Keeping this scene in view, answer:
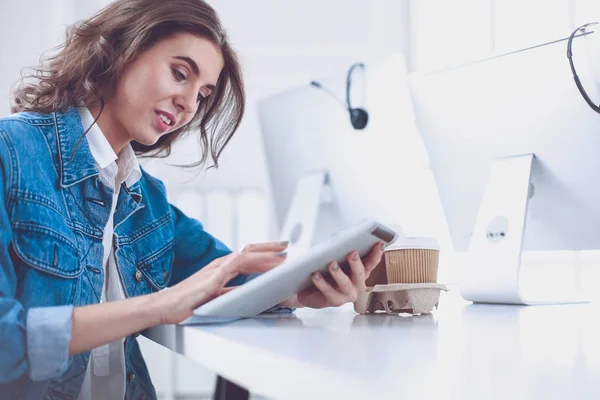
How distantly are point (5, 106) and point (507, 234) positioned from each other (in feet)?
8.00

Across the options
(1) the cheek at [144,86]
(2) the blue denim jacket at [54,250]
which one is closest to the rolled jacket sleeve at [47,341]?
(2) the blue denim jacket at [54,250]

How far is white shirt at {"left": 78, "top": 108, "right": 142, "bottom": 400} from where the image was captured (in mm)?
1067

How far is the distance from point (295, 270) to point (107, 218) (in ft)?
1.21

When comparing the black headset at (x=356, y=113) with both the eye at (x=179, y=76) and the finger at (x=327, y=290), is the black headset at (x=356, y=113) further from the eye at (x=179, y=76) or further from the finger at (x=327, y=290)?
the finger at (x=327, y=290)

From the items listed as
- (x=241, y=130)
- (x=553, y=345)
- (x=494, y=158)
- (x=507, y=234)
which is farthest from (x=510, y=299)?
(x=241, y=130)

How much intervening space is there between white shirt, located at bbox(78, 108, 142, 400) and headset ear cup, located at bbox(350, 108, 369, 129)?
637 mm

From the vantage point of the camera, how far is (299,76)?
3102 millimetres

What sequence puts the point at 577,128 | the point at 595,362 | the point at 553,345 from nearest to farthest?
the point at 595,362 < the point at 553,345 < the point at 577,128

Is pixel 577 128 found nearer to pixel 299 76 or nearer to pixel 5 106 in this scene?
pixel 299 76

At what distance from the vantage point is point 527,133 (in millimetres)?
1246

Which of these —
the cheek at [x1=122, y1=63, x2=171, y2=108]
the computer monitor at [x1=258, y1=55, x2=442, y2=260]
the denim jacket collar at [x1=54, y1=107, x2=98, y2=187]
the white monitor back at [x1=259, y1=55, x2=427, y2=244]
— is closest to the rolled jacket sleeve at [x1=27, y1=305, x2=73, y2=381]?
the denim jacket collar at [x1=54, y1=107, x2=98, y2=187]

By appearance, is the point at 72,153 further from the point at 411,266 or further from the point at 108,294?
the point at 411,266

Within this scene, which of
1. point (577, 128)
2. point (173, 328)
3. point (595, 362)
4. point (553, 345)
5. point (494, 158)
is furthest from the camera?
point (494, 158)

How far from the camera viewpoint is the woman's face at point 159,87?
113 centimetres
